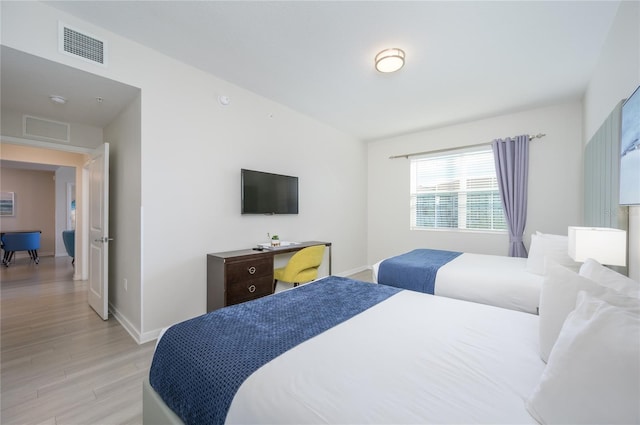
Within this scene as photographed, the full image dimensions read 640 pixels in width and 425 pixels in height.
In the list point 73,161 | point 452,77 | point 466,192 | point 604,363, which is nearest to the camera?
point 604,363

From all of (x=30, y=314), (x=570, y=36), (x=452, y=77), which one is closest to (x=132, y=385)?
(x=30, y=314)

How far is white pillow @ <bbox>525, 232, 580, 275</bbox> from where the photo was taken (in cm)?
221

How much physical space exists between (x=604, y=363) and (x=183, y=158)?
3071 millimetres

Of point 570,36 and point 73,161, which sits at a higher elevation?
point 570,36

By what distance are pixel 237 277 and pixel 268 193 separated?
122cm

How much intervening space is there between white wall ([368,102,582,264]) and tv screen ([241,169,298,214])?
2.12 meters

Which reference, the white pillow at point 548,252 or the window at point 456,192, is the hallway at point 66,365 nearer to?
the white pillow at point 548,252

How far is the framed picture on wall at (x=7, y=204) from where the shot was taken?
6680 millimetres

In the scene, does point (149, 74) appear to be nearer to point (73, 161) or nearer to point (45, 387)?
point (45, 387)

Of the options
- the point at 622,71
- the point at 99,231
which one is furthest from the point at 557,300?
the point at 99,231

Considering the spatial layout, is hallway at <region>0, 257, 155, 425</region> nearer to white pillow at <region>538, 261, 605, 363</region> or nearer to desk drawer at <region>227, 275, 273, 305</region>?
desk drawer at <region>227, 275, 273, 305</region>

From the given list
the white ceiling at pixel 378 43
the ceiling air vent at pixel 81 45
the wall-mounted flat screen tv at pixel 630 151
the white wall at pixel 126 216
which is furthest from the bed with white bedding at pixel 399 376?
the ceiling air vent at pixel 81 45

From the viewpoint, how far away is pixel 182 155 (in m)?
2.69

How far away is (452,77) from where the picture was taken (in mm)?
2898
